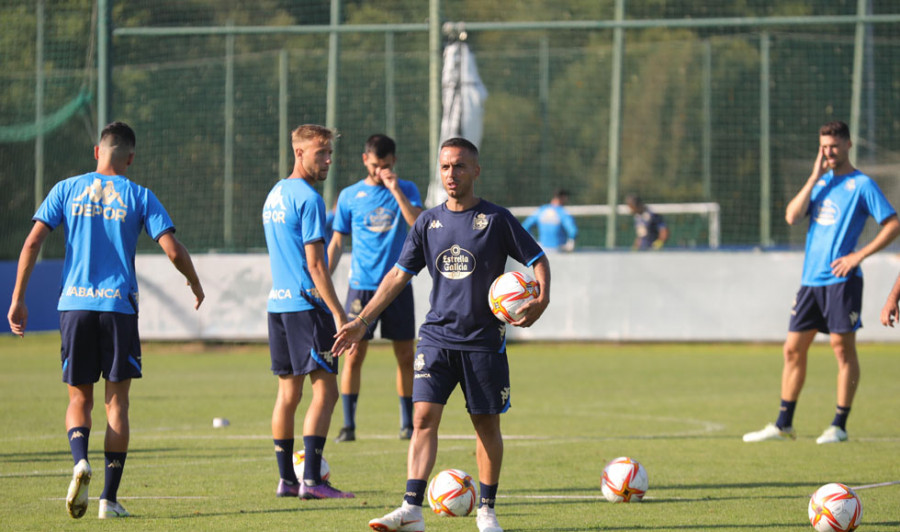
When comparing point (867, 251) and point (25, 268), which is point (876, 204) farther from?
point (25, 268)

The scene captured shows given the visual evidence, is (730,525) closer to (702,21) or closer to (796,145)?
(702,21)

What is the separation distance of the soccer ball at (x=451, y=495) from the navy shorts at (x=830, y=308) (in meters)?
4.49

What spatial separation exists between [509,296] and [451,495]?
1.21 metres

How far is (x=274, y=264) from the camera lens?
309 inches

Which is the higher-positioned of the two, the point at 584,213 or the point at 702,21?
the point at 702,21

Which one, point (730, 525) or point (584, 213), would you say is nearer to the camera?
point (730, 525)

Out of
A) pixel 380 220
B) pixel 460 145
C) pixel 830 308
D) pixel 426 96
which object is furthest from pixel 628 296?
pixel 460 145

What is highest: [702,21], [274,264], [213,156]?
[702,21]

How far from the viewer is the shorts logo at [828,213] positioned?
406 inches

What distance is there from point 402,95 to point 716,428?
13.1 metres

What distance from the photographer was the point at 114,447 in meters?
6.97

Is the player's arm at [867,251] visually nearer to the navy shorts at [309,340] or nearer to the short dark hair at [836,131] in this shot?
the short dark hair at [836,131]

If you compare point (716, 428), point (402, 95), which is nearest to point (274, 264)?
point (716, 428)

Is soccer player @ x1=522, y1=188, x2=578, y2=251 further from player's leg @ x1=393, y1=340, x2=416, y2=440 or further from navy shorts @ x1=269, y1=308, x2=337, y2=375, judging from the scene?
navy shorts @ x1=269, y1=308, x2=337, y2=375
